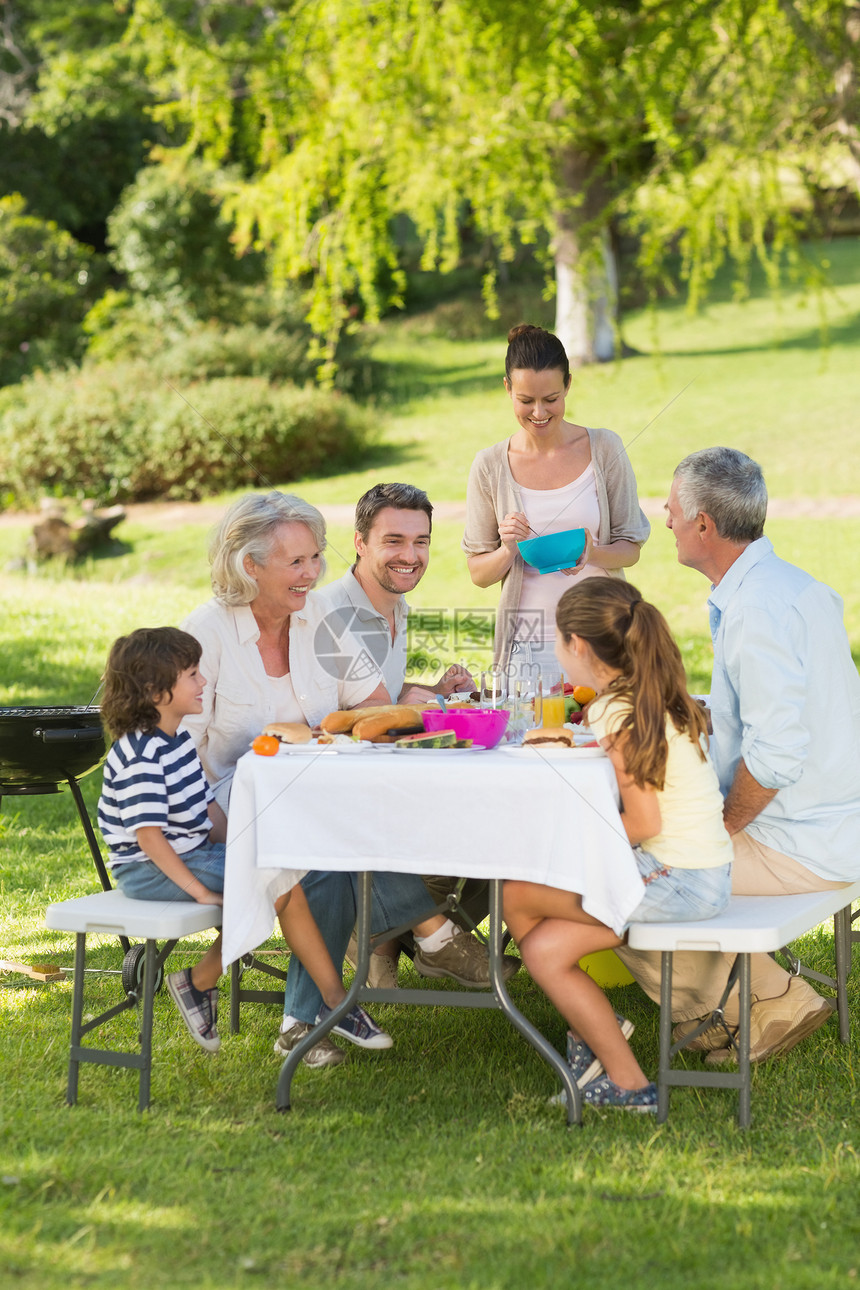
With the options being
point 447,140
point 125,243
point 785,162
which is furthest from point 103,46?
point 785,162

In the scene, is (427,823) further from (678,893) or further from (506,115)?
(506,115)

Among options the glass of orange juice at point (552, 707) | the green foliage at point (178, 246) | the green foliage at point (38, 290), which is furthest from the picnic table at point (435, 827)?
the green foliage at point (38, 290)

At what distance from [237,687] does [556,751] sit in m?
0.96

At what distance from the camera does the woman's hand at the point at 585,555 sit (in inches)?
142

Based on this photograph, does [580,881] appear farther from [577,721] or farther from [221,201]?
[221,201]

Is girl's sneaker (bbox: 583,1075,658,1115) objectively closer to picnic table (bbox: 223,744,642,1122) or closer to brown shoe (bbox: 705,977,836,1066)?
picnic table (bbox: 223,744,642,1122)

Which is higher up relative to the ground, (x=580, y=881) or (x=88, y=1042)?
(x=580, y=881)

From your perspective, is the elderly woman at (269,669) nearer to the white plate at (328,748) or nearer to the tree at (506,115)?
the white plate at (328,748)

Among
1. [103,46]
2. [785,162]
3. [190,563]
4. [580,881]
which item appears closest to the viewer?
[580,881]

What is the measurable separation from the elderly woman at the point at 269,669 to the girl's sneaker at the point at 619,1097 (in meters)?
0.51

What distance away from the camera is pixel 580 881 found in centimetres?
271

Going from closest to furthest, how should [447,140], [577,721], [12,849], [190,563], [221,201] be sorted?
[577,721]
[12,849]
[447,140]
[190,563]
[221,201]

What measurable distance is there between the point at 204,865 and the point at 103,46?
20.6 metres

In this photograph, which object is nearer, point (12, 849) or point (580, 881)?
point (580, 881)
